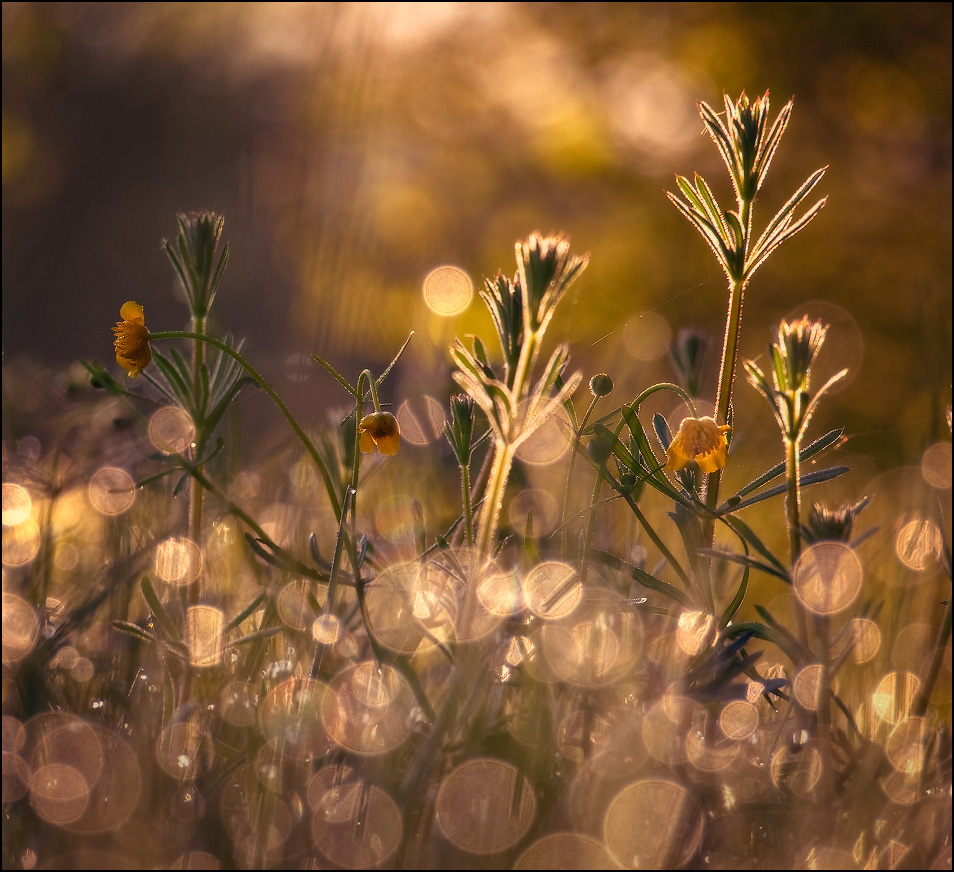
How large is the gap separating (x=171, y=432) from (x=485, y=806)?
123 cm

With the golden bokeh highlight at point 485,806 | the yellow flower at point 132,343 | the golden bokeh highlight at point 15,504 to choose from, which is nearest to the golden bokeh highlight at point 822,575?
the golden bokeh highlight at point 485,806

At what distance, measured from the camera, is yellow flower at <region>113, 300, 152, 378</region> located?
129 cm

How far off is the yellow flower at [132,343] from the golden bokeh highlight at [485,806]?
2.33 feet

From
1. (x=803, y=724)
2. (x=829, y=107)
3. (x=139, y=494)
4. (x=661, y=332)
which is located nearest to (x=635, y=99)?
(x=829, y=107)

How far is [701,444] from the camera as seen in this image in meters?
1.15

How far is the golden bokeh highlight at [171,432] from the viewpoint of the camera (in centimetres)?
165

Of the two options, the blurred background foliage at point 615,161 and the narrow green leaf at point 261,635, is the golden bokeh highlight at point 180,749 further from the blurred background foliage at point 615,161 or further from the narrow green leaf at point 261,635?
the blurred background foliage at point 615,161

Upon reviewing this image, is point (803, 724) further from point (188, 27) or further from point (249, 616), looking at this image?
point (188, 27)

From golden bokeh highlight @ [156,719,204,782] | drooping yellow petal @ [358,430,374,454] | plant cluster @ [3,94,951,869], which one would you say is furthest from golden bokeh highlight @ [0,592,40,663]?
drooping yellow petal @ [358,430,374,454]

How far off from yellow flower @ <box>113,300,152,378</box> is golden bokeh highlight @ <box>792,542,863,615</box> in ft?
2.94

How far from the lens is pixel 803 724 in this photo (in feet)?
3.51

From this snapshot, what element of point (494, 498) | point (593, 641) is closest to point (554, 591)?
point (593, 641)

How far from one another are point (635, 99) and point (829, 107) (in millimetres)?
1333

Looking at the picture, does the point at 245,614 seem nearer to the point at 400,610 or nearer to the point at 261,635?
the point at 261,635
